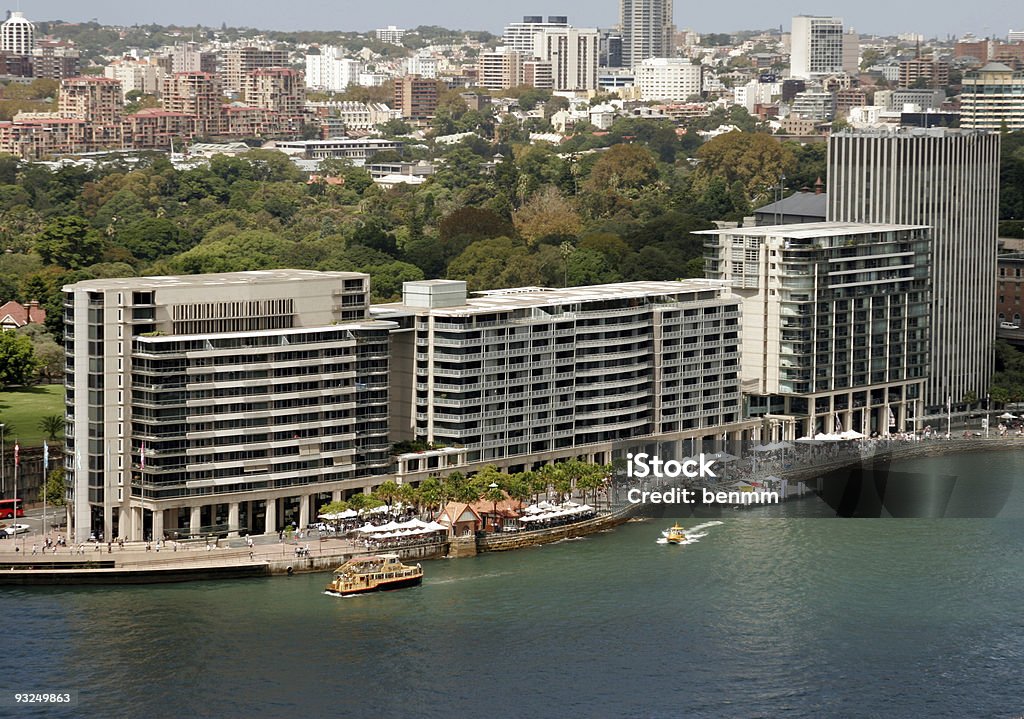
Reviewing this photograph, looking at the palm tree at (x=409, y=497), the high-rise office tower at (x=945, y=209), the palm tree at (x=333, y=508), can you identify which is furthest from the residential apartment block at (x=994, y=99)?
the palm tree at (x=333, y=508)

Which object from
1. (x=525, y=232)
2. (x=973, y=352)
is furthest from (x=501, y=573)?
(x=525, y=232)

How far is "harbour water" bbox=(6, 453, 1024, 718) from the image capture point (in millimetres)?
41844

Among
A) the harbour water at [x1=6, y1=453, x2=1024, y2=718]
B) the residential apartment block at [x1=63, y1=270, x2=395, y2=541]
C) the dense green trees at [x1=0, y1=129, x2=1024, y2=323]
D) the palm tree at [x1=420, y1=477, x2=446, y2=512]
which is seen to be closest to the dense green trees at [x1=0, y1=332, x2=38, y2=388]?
the dense green trees at [x1=0, y1=129, x2=1024, y2=323]

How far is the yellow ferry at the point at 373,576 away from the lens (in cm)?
4938

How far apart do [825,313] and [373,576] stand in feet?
70.3

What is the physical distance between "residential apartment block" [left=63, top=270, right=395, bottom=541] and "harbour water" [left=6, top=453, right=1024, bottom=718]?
11.3ft

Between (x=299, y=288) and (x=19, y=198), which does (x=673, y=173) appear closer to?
(x=19, y=198)

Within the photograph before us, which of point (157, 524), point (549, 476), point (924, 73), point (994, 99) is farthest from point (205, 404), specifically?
point (924, 73)

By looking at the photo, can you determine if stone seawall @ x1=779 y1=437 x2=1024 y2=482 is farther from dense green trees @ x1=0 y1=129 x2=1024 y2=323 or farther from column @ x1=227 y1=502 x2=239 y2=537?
dense green trees @ x1=0 y1=129 x2=1024 y2=323

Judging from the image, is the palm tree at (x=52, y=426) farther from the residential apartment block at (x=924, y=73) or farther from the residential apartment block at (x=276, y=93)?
the residential apartment block at (x=924, y=73)

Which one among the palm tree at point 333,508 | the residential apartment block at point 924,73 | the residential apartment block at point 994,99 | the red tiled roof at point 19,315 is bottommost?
the palm tree at point 333,508

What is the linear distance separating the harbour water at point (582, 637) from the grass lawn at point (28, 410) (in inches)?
456

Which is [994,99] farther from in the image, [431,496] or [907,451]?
[431,496]

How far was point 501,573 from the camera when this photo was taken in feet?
168
